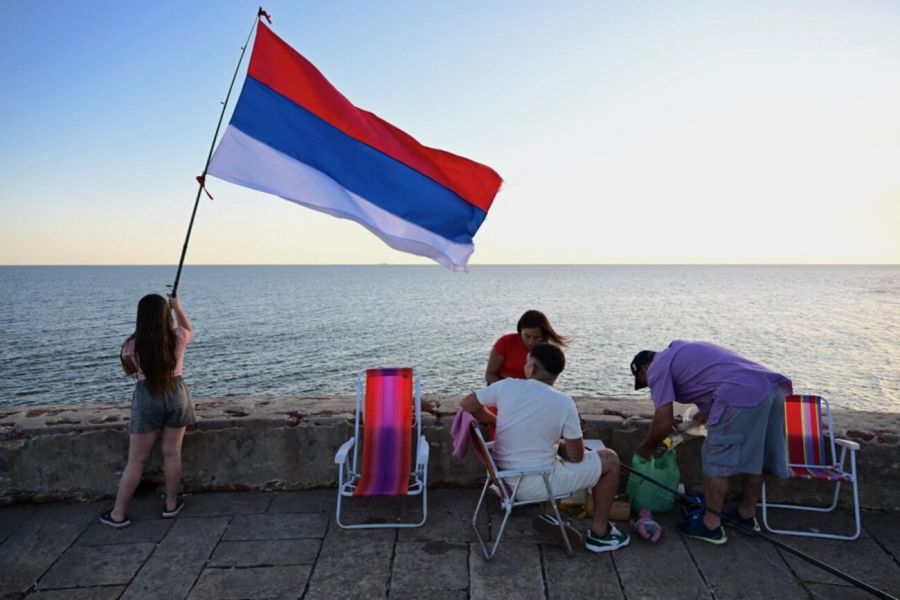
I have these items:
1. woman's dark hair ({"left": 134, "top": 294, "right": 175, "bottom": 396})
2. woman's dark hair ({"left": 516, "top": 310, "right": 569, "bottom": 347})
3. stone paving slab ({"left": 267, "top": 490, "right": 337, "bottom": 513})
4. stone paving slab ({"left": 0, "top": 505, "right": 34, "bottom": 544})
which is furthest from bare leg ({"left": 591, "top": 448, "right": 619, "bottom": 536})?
stone paving slab ({"left": 0, "top": 505, "right": 34, "bottom": 544})

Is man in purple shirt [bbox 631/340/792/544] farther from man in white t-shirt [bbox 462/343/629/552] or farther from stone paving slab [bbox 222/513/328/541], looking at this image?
stone paving slab [bbox 222/513/328/541]

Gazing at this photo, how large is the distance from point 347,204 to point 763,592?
3.52 metres

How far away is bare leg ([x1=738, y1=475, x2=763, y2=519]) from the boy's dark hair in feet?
5.28

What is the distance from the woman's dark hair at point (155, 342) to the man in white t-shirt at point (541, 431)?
1978mm

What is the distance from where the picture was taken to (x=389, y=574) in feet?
10.7

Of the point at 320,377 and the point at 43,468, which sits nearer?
the point at 43,468

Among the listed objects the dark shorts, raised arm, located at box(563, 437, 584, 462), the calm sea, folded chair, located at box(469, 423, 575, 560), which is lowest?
the calm sea

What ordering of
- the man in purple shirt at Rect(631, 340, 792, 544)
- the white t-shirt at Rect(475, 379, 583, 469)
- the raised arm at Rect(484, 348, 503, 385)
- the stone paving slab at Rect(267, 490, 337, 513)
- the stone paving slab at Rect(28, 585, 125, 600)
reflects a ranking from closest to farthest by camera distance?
the stone paving slab at Rect(28, 585, 125, 600)
the white t-shirt at Rect(475, 379, 583, 469)
the man in purple shirt at Rect(631, 340, 792, 544)
the stone paving slab at Rect(267, 490, 337, 513)
the raised arm at Rect(484, 348, 503, 385)

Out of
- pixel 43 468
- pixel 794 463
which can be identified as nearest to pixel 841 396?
pixel 794 463

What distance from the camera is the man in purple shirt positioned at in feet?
11.8

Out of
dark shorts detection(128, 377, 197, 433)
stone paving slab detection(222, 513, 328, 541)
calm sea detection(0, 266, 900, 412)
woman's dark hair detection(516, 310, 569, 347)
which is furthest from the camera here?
calm sea detection(0, 266, 900, 412)

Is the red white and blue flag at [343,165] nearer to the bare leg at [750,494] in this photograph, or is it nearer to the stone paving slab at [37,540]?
the bare leg at [750,494]

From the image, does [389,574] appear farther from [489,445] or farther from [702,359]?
[702,359]

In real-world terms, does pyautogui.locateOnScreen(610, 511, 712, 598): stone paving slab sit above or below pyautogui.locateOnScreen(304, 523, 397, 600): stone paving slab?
below
